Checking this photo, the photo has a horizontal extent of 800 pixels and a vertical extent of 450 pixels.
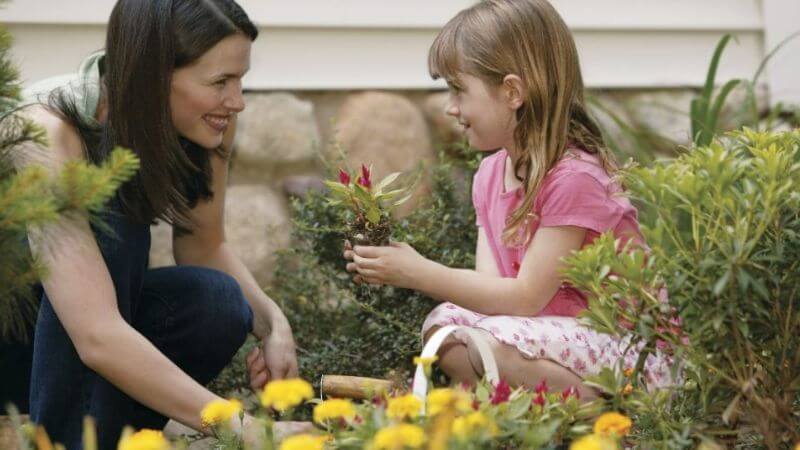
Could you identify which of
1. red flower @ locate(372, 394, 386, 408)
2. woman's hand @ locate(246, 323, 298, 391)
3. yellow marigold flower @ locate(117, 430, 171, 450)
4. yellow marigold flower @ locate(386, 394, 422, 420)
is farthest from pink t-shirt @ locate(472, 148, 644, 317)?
yellow marigold flower @ locate(117, 430, 171, 450)

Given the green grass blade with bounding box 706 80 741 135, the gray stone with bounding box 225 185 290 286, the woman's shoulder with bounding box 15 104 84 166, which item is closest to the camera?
the woman's shoulder with bounding box 15 104 84 166

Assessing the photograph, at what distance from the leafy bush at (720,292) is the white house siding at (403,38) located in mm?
2042

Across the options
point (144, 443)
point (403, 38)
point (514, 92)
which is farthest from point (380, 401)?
point (403, 38)

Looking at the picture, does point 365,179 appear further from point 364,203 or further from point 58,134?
point 58,134

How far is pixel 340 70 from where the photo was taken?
3.57 m

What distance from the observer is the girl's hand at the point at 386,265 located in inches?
84.7

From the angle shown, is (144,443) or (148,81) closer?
(144,443)

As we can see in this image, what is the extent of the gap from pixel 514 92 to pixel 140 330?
97 cm

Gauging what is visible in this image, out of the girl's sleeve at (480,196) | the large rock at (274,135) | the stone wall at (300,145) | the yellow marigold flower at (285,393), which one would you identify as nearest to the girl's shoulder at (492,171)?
the girl's sleeve at (480,196)

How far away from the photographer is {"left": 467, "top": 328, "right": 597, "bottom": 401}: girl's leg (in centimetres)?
213

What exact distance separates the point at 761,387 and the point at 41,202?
1113mm

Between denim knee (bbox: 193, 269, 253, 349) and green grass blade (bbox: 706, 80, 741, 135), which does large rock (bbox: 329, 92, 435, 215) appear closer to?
green grass blade (bbox: 706, 80, 741, 135)

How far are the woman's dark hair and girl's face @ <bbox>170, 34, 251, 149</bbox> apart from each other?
0.9 inches

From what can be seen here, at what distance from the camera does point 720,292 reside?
1466 millimetres
